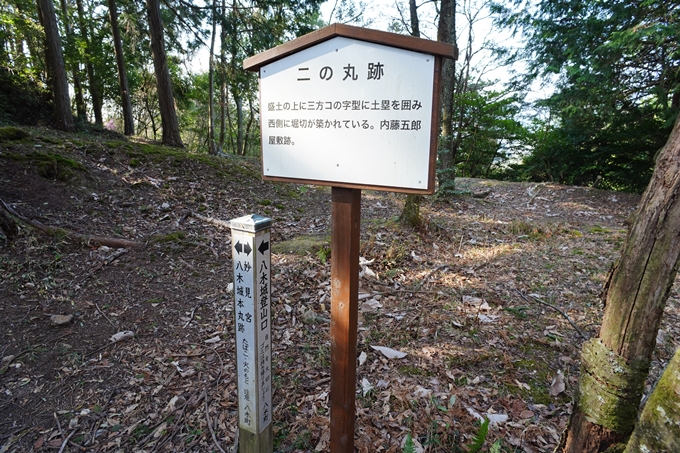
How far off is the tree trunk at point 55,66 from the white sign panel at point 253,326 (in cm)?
1047

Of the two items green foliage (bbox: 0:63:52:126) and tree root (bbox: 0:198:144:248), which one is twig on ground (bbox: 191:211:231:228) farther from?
green foliage (bbox: 0:63:52:126)

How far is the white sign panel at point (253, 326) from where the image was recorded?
1.89 meters

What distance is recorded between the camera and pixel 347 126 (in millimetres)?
1718

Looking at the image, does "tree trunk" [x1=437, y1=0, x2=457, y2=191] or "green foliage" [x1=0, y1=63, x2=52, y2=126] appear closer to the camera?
"tree trunk" [x1=437, y1=0, x2=457, y2=191]

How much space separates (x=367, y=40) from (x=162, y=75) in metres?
9.44

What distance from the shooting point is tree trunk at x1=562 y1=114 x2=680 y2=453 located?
1.42m

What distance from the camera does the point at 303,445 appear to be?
223 cm

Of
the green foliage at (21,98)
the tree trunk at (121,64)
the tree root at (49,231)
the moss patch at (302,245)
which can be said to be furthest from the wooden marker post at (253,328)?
the tree trunk at (121,64)

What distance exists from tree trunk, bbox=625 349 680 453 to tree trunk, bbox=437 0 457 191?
22.5 ft

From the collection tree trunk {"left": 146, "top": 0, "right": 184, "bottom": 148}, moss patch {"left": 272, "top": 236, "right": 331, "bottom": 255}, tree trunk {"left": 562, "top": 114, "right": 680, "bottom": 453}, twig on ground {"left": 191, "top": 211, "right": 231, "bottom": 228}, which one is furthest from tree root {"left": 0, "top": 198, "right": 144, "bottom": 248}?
tree trunk {"left": 146, "top": 0, "right": 184, "bottom": 148}

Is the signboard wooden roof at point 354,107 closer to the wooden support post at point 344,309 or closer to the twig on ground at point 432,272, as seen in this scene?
the wooden support post at point 344,309

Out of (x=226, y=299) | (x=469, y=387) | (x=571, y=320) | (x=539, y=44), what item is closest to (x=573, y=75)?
(x=539, y=44)

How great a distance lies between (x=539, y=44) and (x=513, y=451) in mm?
10835

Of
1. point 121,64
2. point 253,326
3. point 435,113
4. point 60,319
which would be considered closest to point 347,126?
point 435,113
